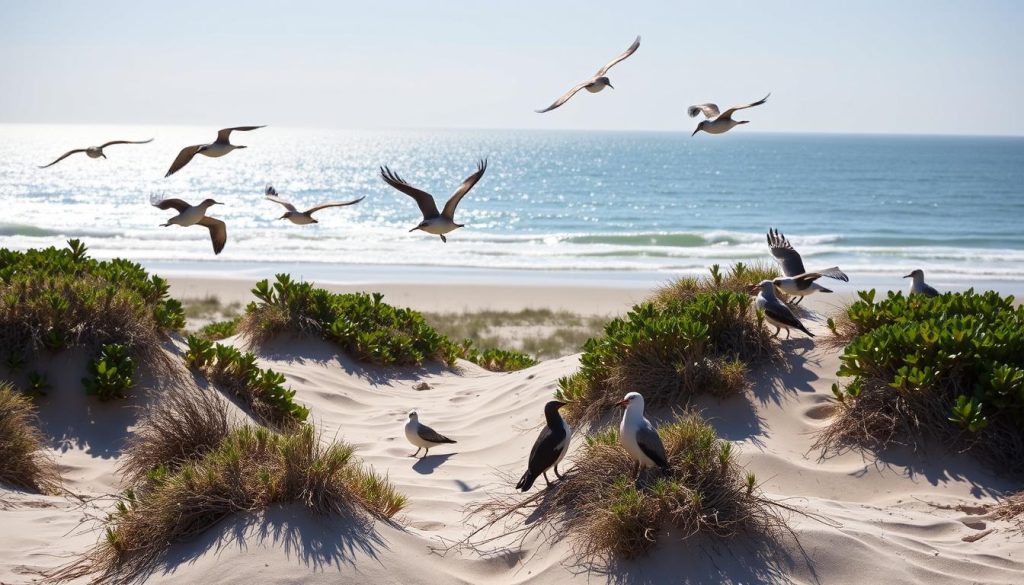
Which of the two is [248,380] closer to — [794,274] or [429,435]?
[429,435]

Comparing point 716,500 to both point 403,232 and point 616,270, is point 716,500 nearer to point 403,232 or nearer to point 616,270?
point 616,270

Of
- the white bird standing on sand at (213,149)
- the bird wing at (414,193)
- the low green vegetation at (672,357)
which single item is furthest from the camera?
the white bird standing on sand at (213,149)

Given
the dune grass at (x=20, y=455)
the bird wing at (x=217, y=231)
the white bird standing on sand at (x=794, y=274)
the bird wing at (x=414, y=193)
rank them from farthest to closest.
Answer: the bird wing at (x=217, y=231) → the white bird standing on sand at (x=794, y=274) → the bird wing at (x=414, y=193) → the dune grass at (x=20, y=455)

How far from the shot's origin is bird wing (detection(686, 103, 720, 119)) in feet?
33.3

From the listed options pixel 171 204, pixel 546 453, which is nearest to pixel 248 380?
pixel 171 204

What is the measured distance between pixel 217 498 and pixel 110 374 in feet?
10.6

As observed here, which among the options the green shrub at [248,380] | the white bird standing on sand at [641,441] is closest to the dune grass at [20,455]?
the green shrub at [248,380]

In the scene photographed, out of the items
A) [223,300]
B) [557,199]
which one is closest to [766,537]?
[223,300]

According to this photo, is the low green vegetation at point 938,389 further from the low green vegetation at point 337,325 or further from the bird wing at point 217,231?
the bird wing at point 217,231

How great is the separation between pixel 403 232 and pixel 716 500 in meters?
39.2

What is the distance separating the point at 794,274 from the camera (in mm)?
9609

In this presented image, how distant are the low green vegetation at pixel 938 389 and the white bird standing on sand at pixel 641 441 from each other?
2271 millimetres

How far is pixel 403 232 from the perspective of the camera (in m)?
43.5

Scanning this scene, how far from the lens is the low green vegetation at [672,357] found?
7266 millimetres
